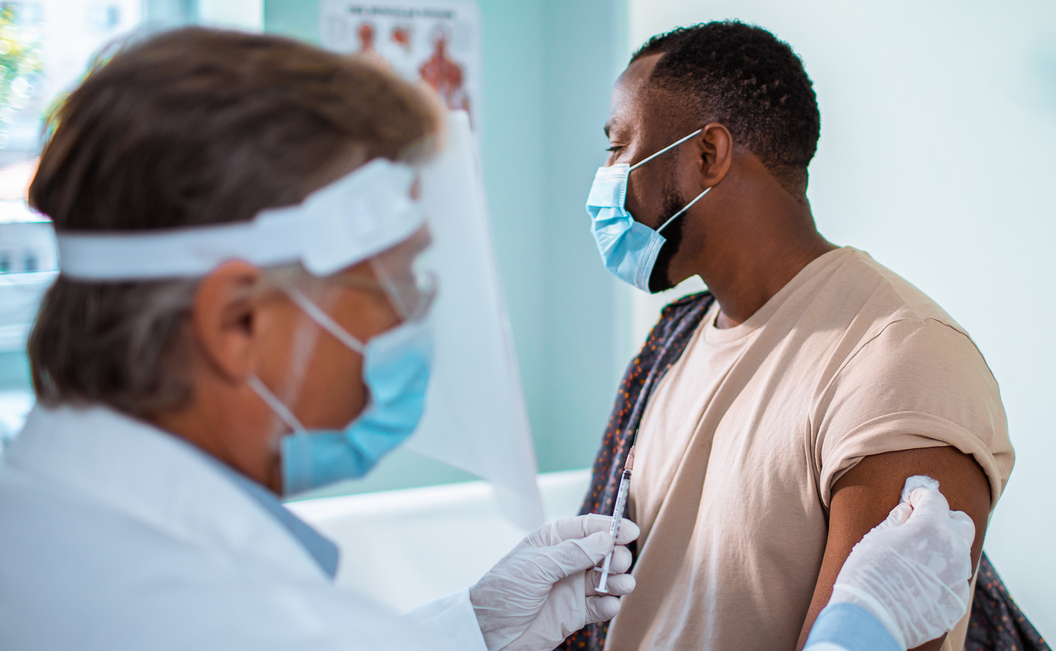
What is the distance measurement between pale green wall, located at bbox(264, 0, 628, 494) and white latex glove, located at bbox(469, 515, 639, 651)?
4.93 feet

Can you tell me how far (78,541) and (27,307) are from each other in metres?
0.25

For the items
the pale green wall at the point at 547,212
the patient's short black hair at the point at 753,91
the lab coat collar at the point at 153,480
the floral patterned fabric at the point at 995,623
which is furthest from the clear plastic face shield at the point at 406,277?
the pale green wall at the point at 547,212

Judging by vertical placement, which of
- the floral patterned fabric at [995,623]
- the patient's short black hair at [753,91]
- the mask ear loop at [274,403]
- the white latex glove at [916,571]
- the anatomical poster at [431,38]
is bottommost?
the floral patterned fabric at [995,623]

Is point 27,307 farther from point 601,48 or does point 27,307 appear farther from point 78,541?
point 601,48

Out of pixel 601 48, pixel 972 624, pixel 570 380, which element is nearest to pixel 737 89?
pixel 972 624

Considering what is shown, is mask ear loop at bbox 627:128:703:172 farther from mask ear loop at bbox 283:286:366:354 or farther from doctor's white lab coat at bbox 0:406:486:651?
doctor's white lab coat at bbox 0:406:486:651

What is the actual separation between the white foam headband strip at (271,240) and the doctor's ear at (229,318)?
1 centimetres

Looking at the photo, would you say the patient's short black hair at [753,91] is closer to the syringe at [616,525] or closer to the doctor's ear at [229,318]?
the syringe at [616,525]

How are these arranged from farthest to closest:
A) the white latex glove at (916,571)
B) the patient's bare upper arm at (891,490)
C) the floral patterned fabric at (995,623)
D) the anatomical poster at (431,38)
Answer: the anatomical poster at (431,38)
the floral patterned fabric at (995,623)
the patient's bare upper arm at (891,490)
the white latex glove at (916,571)

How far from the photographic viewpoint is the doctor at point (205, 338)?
0.50 m

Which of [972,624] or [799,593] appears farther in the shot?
[972,624]

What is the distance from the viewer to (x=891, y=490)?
81cm

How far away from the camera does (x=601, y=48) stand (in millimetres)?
2422

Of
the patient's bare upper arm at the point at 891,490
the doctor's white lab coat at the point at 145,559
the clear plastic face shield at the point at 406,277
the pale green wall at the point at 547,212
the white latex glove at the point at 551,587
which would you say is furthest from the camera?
the pale green wall at the point at 547,212
